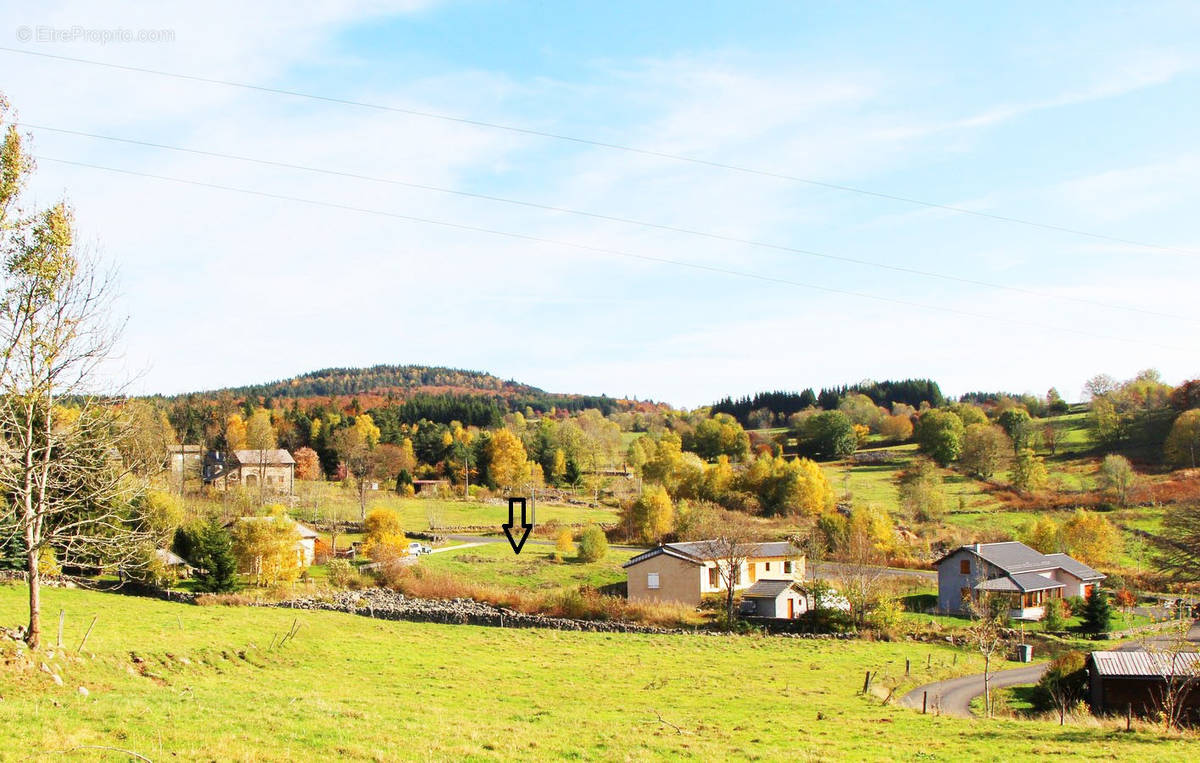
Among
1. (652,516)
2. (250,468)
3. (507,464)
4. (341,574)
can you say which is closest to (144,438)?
(341,574)

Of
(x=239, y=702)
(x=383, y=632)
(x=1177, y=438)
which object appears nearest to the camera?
(x=239, y=702)

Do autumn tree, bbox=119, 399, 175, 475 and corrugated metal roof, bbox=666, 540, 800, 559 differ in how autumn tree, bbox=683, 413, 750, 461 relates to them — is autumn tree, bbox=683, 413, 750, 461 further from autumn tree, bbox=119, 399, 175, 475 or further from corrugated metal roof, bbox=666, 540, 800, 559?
autumn tree, bbox=119, 399, 175, 475

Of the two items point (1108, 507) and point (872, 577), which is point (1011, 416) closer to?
point (1108, 507)

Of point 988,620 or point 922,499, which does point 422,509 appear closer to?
point 922,499

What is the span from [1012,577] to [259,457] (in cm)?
7738

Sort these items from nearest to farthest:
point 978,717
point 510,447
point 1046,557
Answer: point 978,717 < point 1046,557 < point 510,447

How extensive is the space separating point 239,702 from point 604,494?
302 ft

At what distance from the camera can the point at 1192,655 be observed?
25688mm

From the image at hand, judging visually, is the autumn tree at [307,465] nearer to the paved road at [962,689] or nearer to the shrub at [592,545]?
the shrub at [592,545]

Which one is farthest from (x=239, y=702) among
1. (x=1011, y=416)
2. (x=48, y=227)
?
(x=1011, y=416)

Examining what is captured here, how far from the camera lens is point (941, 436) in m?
112

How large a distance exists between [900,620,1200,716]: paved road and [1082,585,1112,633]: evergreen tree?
7628mm

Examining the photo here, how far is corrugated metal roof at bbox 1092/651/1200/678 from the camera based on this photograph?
24.8 metres

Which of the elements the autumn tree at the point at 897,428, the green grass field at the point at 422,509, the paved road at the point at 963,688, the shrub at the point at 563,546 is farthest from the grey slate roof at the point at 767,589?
the autumn tree at the point at 897,428
